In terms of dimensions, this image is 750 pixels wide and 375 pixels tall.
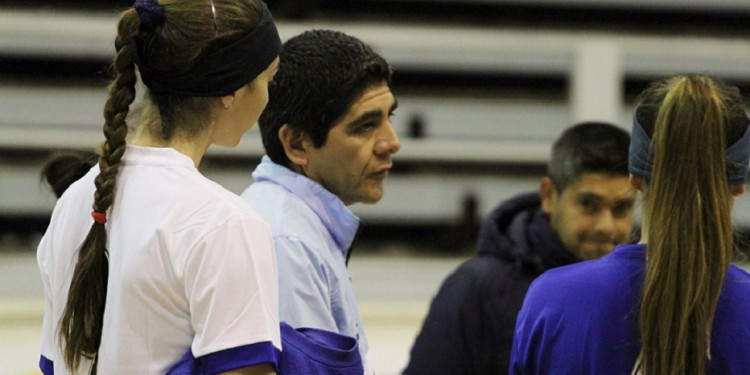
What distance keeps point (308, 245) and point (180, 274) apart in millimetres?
397

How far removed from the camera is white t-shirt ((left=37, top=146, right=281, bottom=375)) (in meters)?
1.16

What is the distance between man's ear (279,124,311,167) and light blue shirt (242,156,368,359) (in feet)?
0.10

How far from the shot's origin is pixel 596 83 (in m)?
4.17

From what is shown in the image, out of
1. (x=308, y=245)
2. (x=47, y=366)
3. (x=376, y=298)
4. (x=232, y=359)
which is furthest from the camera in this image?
(x=376, y=298)

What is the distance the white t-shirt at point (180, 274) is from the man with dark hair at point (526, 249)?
115 cm

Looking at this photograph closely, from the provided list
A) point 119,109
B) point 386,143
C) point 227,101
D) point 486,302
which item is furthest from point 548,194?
point 119,109

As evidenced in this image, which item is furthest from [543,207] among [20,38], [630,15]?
[20,38]

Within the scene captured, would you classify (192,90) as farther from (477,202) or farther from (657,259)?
(477,202)

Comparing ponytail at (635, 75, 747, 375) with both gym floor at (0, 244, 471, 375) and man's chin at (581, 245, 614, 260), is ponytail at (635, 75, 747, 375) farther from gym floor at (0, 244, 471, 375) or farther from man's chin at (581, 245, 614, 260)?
gym floor at (0, 244, 471, 375)

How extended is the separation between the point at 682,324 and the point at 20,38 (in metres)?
3.06

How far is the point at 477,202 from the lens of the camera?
13.6 feet

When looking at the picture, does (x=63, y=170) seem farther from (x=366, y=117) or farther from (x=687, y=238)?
(x=687, y=238)

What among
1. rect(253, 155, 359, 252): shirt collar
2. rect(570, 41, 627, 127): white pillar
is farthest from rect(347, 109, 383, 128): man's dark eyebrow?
rect(570, 41, 627, 127): white pillar

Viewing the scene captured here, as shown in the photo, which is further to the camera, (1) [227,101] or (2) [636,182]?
(2) [636,182]
